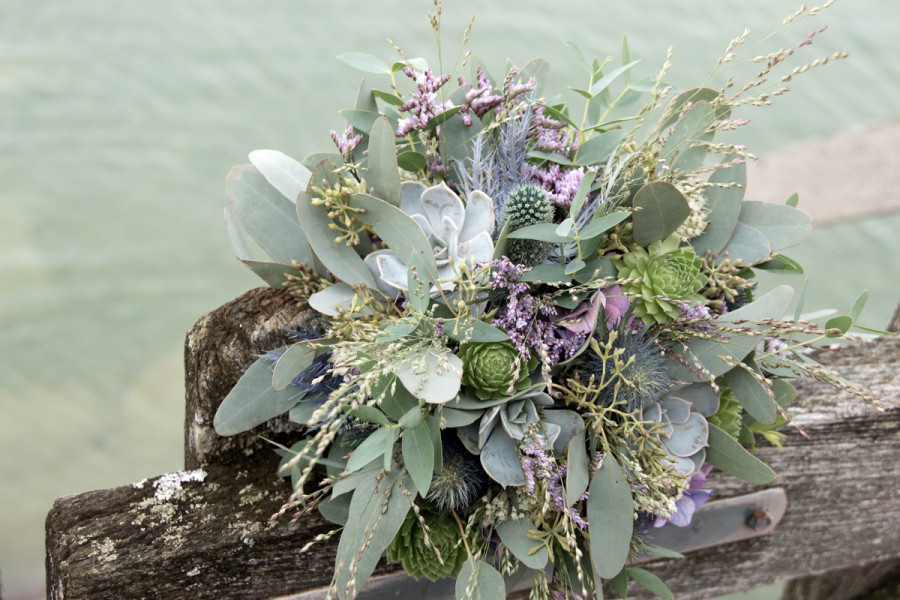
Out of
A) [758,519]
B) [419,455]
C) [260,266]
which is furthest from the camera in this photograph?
[758,519]

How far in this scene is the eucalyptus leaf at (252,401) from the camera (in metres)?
0.92

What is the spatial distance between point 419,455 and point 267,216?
0.39 metres

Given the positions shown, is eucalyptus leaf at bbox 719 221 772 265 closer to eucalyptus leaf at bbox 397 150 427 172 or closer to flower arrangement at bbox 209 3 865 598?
flower arrangement at bbox 209 3 865 598

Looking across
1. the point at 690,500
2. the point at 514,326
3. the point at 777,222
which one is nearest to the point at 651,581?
the point at 690,500

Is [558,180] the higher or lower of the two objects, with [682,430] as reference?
higher

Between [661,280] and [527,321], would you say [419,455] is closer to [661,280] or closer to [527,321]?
[527,321]

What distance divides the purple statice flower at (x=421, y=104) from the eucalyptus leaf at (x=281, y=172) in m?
0.15

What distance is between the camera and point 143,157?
11.7 feet

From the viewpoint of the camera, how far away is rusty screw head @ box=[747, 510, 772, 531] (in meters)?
1.21

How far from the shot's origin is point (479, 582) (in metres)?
0.88

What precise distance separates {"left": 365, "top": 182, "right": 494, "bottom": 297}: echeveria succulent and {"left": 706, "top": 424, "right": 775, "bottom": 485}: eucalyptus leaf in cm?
41

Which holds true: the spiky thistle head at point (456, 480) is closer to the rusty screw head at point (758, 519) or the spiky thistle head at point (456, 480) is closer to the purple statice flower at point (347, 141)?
the purple statice flower at point (347, 141)

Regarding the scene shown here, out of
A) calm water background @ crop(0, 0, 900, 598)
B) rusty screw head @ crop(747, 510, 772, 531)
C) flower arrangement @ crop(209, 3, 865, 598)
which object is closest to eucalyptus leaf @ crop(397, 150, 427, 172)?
flower arrangement @ crop(209, 3, 865, 598)

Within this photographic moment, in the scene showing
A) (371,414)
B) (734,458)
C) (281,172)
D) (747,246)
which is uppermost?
(281,172)
